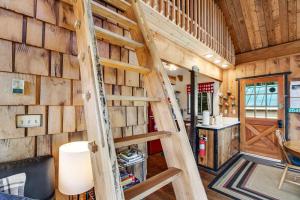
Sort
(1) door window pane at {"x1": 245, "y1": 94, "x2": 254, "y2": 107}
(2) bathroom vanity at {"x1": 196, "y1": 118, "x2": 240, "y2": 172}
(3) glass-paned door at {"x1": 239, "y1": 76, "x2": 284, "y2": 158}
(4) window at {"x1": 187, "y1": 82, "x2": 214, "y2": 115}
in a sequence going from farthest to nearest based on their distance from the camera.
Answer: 1. (4) window at {"x1": 187, "y1": 82, "x2": 214, "y2": 115}
2. (1) door window pane at {"x1": 245, "y1": 94, "x2": 254, "y2": 107}
3. (3) glass-paned door at {"x1": 239, "y1": 76, "x2": 284, "y2": 158}
4. (2) bathroom vanity at {"x1": 196, "y1": 118, "x2": 240, "y2": 172}

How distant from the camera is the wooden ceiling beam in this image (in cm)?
358

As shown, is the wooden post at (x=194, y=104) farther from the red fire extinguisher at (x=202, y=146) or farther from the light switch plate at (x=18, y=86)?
the light switch plate at (x=18, y=86)

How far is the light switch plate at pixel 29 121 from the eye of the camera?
1158 millimetres

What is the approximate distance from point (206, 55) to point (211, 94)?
6.26ft

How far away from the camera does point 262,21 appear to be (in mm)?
3461

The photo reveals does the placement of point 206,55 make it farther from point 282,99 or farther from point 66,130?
point 66,130

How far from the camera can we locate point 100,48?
1.64 metres

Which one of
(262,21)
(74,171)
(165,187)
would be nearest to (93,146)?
(74,171)

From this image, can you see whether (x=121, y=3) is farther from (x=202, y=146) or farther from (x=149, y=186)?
(x=202, y=146)

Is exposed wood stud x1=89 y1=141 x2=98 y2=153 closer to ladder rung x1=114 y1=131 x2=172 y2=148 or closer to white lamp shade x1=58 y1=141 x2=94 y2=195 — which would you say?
ladder rung x1=114 y1=131 x2=172 y2=148

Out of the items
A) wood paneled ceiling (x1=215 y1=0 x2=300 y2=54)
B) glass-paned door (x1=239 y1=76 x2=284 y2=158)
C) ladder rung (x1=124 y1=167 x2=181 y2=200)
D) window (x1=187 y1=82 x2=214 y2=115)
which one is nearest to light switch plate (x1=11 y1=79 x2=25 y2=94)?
ladder rung (x1=124 y1=167 x2=181 y2=200)

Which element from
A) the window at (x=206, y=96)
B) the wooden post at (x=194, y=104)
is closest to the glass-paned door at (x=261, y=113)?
the window at (x=206, y=96)

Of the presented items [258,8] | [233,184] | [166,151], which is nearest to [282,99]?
[258,8]

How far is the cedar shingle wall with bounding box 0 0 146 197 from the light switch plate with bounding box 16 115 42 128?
0.03m
